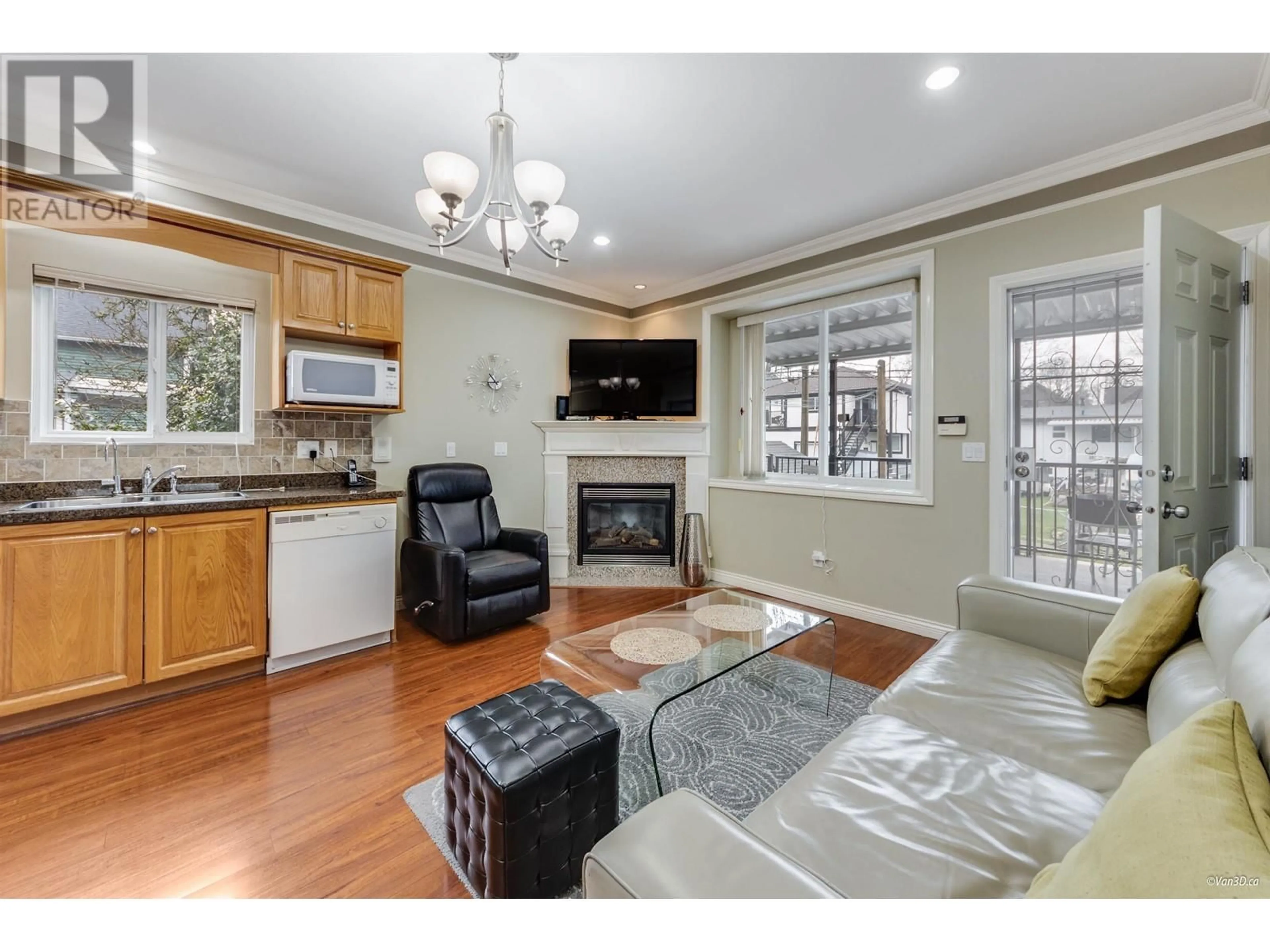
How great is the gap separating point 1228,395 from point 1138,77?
1318 mm

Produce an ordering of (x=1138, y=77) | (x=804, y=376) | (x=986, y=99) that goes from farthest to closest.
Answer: (x=804, y=376), (x=986, y=99), (x=1138, y=77)

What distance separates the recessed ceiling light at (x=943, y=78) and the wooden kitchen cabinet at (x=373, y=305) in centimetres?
297

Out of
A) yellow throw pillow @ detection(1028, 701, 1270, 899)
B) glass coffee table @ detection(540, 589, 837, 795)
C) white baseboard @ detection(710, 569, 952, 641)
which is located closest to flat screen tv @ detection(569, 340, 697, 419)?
white baseboard @ detection(710, 569, 952, 641)

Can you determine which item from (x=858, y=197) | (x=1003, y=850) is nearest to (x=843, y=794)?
(x=1003, y=850)

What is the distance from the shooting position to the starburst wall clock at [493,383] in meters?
3.90

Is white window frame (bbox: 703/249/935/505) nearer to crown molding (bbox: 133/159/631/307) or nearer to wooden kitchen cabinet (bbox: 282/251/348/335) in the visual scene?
crown molding (bbox: 133/159/631/307)

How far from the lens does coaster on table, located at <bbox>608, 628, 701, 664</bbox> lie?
1.90 meters

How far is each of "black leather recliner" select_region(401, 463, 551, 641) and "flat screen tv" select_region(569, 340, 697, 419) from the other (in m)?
1.20

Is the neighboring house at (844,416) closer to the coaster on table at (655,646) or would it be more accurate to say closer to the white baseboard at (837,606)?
the white baseboard at (837,606)

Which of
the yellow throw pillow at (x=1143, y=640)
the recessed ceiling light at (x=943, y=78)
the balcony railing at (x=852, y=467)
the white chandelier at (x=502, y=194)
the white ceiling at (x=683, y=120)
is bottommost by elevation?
the yellow throw pillow at (x=1143, y=640)

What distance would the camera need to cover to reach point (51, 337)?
2.48m

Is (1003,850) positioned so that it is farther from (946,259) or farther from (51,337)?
(51,337)

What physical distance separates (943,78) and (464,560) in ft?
10.3

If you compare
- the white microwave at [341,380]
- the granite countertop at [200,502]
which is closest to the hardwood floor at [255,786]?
the granite countertop at [200,502]
